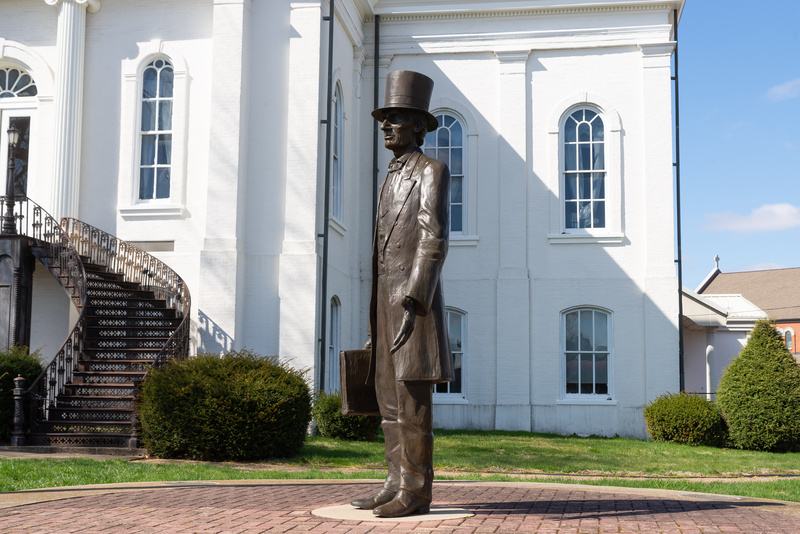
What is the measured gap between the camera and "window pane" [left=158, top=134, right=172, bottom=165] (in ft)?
62.1

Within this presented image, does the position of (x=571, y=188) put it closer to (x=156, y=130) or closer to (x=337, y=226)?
(x=337, y=226)

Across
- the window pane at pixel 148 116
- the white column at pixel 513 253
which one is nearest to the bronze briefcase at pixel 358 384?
the window pane at pixel 148 116

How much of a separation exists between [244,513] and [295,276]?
37.6 feet

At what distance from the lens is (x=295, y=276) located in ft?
57.5

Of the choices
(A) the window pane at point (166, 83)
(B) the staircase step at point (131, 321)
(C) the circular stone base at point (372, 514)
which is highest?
(A) the window pane at point (166, 83)

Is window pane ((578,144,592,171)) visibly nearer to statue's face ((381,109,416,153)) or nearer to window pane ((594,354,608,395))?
window pane ((594,354,608,395))

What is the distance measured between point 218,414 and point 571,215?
1179 cm

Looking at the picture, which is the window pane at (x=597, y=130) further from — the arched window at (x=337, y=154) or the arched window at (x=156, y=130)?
the arched window at (x=156, y=130)

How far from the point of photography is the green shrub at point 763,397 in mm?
17828

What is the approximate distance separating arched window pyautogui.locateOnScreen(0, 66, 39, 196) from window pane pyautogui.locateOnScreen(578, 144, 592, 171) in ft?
41.2

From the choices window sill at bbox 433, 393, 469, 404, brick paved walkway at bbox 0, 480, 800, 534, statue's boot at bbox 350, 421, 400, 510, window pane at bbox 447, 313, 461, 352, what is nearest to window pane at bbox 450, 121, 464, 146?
window pane at bbox 447, 313, 461, 352

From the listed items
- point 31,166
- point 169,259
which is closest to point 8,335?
point 169,259

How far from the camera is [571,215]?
21.5 meters

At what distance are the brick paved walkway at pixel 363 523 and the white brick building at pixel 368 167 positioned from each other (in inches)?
381
